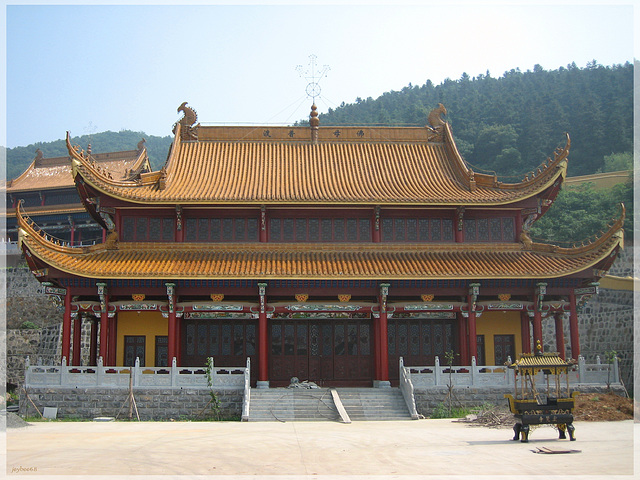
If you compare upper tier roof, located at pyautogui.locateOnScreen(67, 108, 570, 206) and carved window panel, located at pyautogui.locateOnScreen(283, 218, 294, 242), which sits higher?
upper tier roof, located at pyautogui.locateOnScreen(67, 108, 570, 206)

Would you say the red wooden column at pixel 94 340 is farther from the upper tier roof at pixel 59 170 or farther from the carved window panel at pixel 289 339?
the upper tier roof at pixel 59 170

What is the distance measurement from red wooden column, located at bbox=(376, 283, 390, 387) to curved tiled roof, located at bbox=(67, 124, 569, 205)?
11.5 feet

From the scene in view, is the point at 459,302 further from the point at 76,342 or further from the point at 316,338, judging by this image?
the point at 76,342

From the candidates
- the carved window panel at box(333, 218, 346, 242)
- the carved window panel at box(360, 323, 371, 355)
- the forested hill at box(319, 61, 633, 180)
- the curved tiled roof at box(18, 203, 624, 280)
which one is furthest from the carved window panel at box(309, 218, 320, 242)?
the forested hill at box(319, 61, 633, 180)

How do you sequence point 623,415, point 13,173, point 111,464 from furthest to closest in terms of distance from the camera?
1. point 13,173
2. point 623,415
3. point 111,464

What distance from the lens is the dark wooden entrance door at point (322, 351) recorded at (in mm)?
26391

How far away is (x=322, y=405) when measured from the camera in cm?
2261

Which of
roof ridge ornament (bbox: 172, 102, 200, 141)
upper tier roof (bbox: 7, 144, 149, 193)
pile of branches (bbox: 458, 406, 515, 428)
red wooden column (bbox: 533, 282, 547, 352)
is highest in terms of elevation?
upper tier roof (bbox: 7, 144, 149, 193)

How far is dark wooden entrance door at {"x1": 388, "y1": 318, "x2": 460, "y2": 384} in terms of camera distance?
2686 cm

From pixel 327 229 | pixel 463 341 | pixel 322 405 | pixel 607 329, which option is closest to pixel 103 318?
pixel 322 405

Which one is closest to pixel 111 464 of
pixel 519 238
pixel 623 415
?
pixel 623 415

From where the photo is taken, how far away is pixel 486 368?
78.1ft

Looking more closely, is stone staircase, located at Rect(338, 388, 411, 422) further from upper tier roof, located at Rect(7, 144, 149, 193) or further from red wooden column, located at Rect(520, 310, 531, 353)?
upper tier roof, located at Rect(7, 144, 149, 193)

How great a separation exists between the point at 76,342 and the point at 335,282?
10033mm
